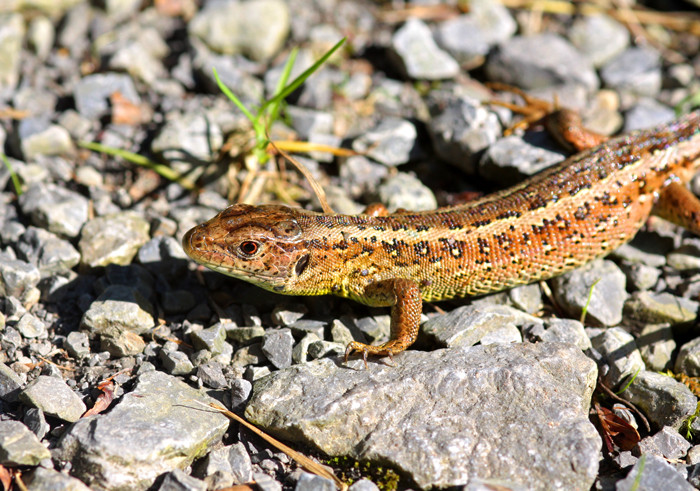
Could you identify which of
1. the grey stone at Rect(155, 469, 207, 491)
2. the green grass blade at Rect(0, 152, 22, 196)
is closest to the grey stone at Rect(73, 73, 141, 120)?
the green grass blade at Rect(0, 152, 22, 196)

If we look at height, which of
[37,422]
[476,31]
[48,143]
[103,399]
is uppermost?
[476,31]

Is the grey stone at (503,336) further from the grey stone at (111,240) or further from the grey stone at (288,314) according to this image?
the grey stone at (111,240)

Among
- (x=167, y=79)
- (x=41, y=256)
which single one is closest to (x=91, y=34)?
(x=167, y=79)

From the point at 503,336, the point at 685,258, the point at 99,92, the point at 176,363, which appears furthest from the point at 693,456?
the point at 99,92

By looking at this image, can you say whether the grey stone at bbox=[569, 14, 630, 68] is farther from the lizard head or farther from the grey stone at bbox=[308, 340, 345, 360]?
the grey stone at bbox=[308, 340, 345, 360]

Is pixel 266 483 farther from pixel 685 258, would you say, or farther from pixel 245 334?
pixel 685 258
